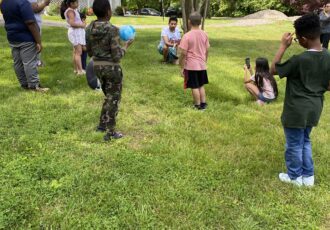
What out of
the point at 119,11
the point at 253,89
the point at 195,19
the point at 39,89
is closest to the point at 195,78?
the point at 195,19

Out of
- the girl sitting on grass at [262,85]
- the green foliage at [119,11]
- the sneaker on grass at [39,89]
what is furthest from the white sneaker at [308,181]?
the green foliage at [119,11]

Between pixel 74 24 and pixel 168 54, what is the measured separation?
9.37 ft

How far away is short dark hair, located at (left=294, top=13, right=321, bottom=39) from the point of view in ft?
11.7

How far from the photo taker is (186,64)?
20.9ft

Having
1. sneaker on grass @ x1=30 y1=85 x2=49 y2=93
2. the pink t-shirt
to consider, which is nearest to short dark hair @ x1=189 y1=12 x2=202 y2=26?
the pink t-shirt

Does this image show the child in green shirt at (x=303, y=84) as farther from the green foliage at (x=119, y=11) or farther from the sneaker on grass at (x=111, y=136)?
the green foliage at (x=119, y=11)

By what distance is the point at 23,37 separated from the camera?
6617 millimetres

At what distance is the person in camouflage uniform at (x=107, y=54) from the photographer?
4.70 metres

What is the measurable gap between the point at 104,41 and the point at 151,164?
162 cm

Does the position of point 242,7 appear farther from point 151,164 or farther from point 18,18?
point 151,164

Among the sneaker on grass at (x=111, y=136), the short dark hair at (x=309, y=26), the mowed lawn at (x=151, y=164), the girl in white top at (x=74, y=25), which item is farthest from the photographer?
the girl in white top at (x=74, y=25)

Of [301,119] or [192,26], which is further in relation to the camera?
[192,26]

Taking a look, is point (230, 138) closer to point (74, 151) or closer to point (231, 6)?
point (74, 151)

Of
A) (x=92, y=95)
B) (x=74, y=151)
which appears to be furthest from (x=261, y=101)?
(x=74, y=151)
